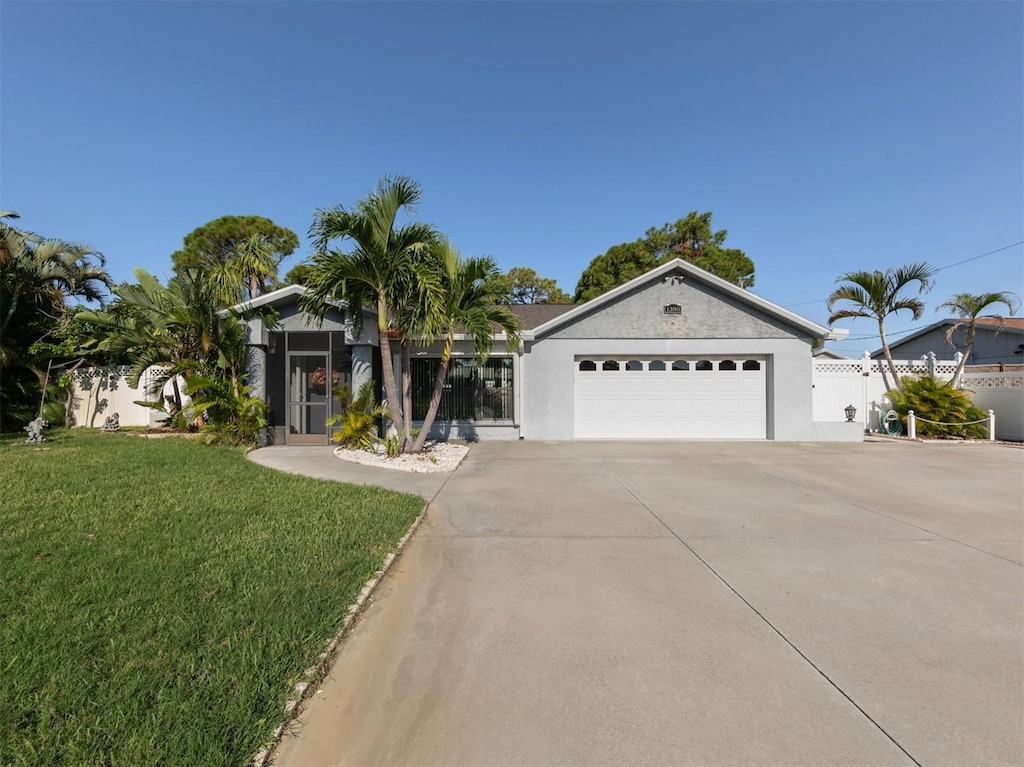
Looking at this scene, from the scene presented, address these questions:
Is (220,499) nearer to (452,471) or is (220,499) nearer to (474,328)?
(452,471)

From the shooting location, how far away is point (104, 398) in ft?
49.4

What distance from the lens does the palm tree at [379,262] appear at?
28.4ft

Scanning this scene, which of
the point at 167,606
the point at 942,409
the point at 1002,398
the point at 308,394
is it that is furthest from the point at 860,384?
the point at 167,606

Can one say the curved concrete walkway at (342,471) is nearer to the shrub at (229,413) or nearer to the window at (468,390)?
the shrub at (229,413)

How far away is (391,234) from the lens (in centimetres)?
895

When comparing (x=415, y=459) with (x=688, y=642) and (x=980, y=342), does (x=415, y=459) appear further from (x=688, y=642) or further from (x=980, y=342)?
(x=980, y=342)

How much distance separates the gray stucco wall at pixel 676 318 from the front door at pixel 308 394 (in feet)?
20.4

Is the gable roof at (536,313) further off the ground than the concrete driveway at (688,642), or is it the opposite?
the gable roof at (536,313)

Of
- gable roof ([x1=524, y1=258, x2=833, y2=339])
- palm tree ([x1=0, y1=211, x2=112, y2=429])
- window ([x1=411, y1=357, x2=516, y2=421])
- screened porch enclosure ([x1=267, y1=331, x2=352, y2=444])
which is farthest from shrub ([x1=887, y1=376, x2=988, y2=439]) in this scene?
palm tree ([x1=0, y1=211, x2=112, y2=429])

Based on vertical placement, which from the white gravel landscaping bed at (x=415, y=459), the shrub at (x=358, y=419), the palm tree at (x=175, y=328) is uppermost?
the palm tree at (x=175, y=328)

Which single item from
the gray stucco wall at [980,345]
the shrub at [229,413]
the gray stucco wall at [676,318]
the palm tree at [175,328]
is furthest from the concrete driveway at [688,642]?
the gray stucco wall at [980,345]

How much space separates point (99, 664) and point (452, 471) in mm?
6127

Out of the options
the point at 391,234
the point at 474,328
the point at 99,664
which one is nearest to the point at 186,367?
the point at 391,234

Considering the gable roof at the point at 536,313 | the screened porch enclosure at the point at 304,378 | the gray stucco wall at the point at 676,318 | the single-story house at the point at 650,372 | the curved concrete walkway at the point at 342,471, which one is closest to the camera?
the curved concrete walkway at the point at 342,471
